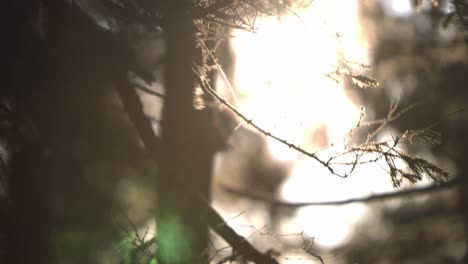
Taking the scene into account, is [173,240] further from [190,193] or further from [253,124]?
[253,124]

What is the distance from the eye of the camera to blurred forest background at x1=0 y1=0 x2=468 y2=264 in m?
3.25

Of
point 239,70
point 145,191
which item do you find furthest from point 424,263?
point 239,70

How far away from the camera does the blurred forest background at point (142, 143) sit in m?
3.25

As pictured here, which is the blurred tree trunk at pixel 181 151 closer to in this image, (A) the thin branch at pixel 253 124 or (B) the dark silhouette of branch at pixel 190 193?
(B) the dark silhouette of branch at pixel 190 193

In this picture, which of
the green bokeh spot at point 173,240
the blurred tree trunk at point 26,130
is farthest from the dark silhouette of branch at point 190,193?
the blurred tree trunk at point 26,130

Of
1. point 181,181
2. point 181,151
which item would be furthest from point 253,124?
point 181,151

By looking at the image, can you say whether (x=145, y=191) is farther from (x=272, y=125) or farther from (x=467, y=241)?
(x=467, y=241)

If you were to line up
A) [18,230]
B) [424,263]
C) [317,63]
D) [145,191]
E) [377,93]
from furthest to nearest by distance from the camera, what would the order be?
[377,93] < [424,263] < [145,191] < [18,230] < [317,63]

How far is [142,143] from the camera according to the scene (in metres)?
3.76

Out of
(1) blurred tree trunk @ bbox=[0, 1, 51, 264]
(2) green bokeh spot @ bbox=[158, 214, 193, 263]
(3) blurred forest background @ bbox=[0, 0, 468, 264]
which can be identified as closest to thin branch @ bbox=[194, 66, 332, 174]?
(3) blurred forest background @ bbox=[0, 0, 468, 264]

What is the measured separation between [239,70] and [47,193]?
321 centimetres

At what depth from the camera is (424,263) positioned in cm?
859

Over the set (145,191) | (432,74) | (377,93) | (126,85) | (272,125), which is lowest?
(272,125)

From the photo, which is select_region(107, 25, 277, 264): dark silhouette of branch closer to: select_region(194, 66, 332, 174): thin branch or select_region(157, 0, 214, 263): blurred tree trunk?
select_region(157, 0, 214, 263): blurred tree trunk
